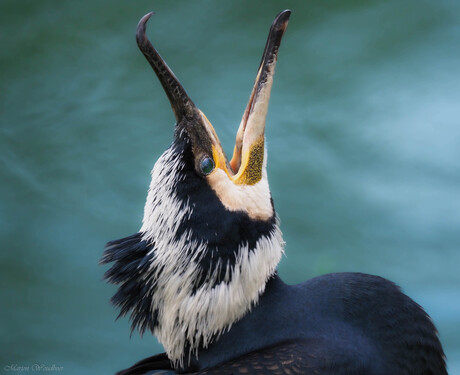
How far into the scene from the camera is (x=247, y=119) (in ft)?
5.30

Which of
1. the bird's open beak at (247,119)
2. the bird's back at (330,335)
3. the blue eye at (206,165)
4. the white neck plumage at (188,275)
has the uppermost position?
the bird's open beak at (247,119)

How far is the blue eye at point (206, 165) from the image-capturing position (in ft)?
4.95

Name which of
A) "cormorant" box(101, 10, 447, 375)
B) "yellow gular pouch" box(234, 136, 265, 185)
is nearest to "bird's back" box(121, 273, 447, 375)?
"cormorant" box(101, 10, 447, 375)

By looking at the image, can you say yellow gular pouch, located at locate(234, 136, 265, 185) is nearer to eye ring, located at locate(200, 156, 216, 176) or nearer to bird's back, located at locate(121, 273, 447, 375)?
eye ring, located at locate(200, 156, 216, 176)

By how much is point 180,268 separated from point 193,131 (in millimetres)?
299

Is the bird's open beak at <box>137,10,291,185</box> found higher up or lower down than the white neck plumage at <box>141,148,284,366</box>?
higher up

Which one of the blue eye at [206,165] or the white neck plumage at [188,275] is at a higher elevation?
the blue eye at [206,165]

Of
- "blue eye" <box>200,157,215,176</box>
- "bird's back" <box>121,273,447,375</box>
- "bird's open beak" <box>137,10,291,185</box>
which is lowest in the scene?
"bird's back" <box>121,273,447,375</box>

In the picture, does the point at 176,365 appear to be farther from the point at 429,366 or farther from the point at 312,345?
the point at 429,366

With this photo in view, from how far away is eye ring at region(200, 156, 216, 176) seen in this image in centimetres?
151

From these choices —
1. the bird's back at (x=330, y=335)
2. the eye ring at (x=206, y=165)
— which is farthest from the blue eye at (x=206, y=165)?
the bird's back at (x=330, y=335)

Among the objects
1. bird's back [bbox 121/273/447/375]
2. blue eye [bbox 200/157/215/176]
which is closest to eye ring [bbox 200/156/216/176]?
blue eye [bbox 200/157/215/176]

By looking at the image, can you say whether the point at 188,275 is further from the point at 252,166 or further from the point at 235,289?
the point at 252,166

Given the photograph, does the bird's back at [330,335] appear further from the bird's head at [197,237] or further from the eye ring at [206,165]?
the eye ring at [206,165]
